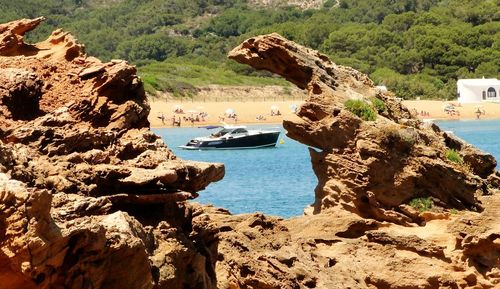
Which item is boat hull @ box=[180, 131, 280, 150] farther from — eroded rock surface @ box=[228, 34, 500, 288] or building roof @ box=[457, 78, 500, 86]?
eroded rock surface @ box=[228, 34, 500, 288]

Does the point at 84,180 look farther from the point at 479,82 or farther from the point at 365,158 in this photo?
the point at 479,82

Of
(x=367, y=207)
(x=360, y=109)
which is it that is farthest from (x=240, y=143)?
(x=367, y=207)

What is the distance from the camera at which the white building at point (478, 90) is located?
83938 mm

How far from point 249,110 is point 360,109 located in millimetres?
65608

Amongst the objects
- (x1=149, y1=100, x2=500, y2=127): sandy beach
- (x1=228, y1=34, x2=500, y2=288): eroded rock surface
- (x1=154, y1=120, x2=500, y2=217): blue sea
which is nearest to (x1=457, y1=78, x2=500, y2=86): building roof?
(x1=149, y1=100, x2=500, y2=127): sandy beach

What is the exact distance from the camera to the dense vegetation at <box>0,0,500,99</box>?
90.5 m

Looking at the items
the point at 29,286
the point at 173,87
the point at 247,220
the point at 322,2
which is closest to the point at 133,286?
the point at 29,286

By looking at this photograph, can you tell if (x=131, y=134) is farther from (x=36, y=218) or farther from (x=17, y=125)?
(x=36, y=218)

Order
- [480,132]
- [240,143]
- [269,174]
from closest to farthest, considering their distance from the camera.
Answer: [269,174]
[240,143]
[480,132]

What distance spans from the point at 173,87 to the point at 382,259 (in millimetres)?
70975

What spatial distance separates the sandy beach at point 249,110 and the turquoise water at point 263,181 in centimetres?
1334

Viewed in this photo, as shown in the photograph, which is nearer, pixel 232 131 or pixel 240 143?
pixel 240 143

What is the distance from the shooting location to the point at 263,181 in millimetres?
36531

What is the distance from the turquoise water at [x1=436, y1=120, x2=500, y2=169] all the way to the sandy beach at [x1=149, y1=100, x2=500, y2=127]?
2.01 m
